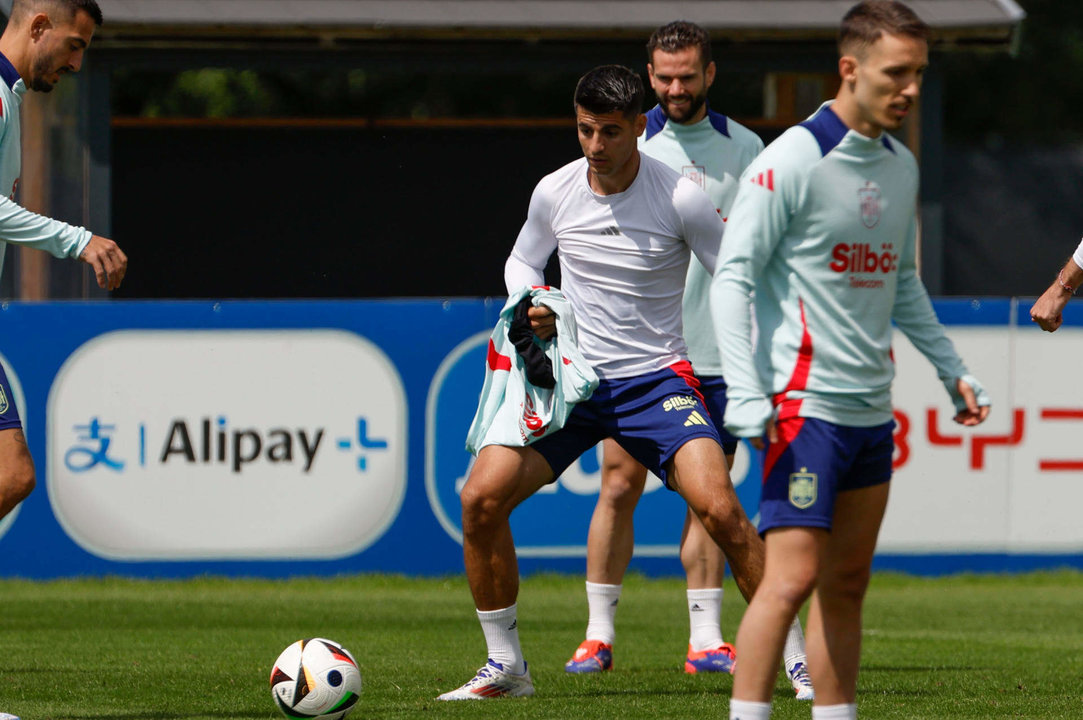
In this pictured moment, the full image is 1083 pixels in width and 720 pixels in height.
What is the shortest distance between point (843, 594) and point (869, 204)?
1.04 meters

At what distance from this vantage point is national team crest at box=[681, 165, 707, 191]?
7.18m

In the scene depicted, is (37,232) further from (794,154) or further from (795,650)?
(795,650)

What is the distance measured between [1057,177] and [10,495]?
15.8 metres

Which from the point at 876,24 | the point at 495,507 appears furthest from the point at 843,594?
the point at 495,507

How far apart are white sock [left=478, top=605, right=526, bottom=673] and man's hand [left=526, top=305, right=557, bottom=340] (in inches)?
40.0

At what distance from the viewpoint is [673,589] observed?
10672 mm

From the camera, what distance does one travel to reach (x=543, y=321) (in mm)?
6141

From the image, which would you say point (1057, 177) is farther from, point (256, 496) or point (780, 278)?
point (780, 278)

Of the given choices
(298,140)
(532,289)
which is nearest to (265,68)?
Answer: (298,140)

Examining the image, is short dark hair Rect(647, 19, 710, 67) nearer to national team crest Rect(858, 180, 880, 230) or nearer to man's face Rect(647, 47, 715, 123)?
man's face Rect(647, 47, 715, 123)

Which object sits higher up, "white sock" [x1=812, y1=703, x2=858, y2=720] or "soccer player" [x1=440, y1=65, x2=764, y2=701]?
"soccer player" [x1=440, y1=65, x2=764, y2=701]

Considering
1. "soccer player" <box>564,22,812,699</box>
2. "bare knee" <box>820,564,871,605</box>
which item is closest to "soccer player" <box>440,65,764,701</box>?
"soccer player" <box>564,22,812,699</box>

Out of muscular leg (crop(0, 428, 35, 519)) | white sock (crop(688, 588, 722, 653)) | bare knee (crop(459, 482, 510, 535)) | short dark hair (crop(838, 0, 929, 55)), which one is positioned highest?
short dark hair (crop(838, 0, 929, 55))

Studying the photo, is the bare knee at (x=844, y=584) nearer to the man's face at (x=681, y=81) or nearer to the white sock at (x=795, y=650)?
the white sock at (x=795, y=650)
